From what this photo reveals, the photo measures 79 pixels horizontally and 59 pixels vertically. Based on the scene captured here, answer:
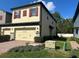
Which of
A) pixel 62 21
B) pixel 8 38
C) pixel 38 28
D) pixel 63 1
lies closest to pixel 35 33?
pixel 38 28

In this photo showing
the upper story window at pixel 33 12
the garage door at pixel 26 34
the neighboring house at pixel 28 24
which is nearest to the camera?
the neighboring house at pixel 28 24

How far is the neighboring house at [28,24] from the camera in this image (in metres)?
19.9

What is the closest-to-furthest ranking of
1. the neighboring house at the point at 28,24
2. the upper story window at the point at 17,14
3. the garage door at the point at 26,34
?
1. the neighboring house at the point at 28,24
2. the garage door at the point at 26,34
3. the upper story window at the point at 17,14

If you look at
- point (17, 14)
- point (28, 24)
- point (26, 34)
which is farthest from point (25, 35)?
point (17, 14)

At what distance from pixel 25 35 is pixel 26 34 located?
248 millimetres

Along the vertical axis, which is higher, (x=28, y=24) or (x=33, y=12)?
(x=33, y=12)

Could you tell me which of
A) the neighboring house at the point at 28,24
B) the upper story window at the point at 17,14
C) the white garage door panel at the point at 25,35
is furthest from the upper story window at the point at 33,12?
the white garage door panel at the point at 25,35

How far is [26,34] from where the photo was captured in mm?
20844

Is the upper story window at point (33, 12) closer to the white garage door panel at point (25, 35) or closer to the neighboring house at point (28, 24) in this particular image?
the neighboring house at point (28, 24)

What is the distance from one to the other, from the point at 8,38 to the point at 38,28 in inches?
217

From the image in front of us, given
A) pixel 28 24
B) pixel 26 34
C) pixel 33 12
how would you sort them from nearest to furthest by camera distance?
pixel 28 24 < pixel 26 34 < pixel 33 12

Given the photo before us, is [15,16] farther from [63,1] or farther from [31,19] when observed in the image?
[63,1]

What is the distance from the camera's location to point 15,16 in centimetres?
2417

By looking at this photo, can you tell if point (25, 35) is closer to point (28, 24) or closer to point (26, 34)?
point (26, 34)
